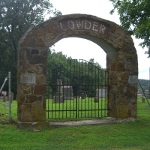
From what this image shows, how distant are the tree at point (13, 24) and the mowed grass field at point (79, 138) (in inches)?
672

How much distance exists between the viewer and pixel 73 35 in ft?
23.9

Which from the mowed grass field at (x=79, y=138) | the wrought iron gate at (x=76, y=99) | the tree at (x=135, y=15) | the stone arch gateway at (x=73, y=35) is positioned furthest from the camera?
the tree at (x=135, y=15)

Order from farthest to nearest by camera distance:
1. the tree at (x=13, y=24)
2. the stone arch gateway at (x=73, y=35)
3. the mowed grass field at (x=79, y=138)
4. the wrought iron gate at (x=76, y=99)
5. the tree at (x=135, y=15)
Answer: the tree at (x=13, y=24)
the tree at (x=135, y=15)
the wrought iron gate at (x=76, y=99)
the stone arch gateway at (x=73, y=35)
the mowed grass field at (x=79, y=138)

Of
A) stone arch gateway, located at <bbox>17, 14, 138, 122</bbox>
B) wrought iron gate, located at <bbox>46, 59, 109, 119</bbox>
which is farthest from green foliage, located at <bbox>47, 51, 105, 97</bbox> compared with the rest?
stone arch gateway, located at <bbox>17, 14, 138, 122</bbox>

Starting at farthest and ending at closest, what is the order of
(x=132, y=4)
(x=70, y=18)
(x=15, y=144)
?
(x=132, y=4) < (x=70, y=18) < (x=15, y=144)

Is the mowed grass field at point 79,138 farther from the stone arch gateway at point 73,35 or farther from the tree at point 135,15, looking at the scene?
the tree at point 135,15

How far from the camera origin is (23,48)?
654cm

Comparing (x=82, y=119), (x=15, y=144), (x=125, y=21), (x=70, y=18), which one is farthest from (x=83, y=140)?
(x=125, y=21)

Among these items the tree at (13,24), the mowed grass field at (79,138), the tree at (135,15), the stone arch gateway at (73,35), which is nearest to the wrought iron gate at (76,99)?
the stone arch gateway at (73,35)

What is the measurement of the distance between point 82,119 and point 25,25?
17279mm

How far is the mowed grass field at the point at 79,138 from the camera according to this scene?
5.03 meters

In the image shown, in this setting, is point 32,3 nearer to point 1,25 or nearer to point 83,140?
point 1,25

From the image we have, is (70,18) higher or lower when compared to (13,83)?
higher

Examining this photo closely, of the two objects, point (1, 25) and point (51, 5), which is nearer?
point (1, 25)
